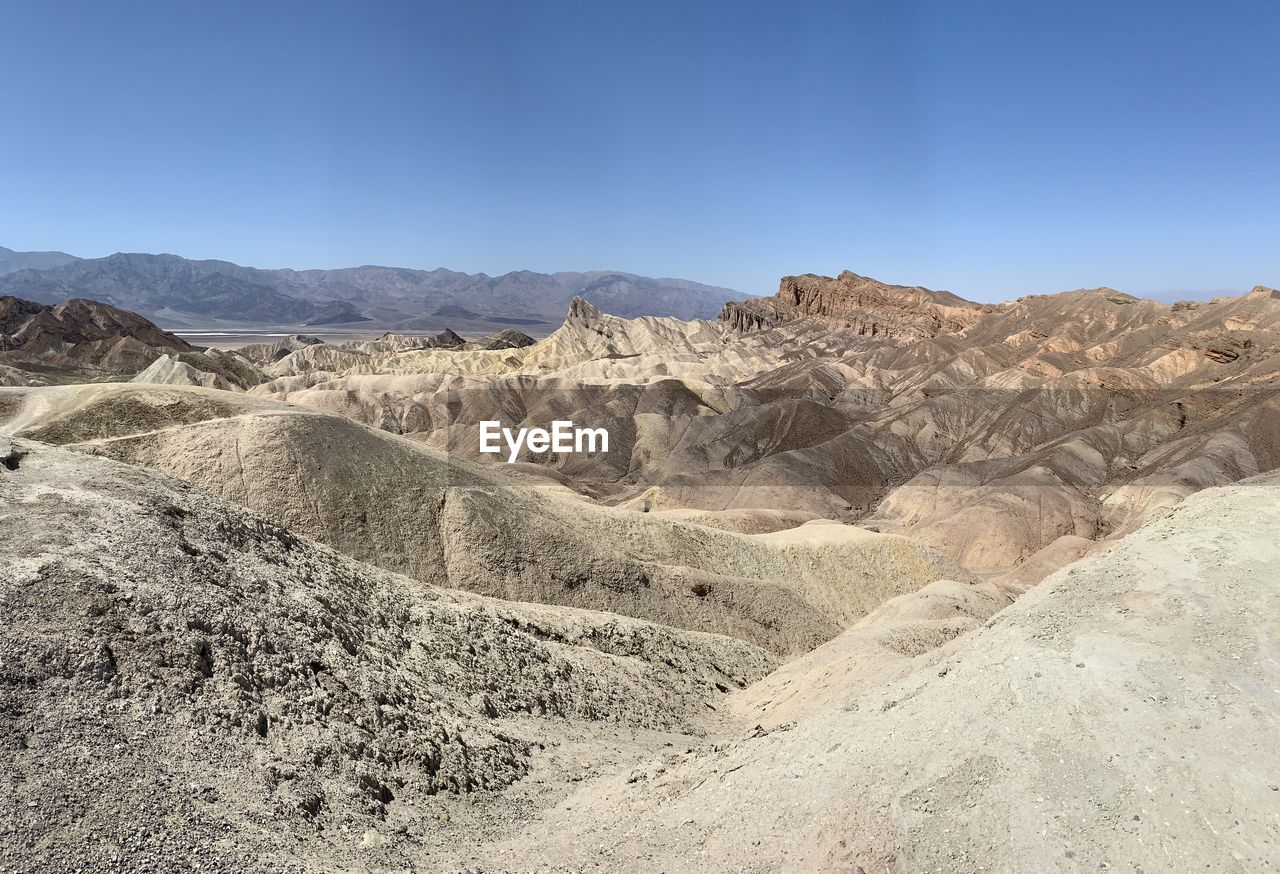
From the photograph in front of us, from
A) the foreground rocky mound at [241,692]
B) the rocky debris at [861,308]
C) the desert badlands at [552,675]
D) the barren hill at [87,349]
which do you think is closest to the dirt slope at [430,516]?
the desert badlands at [552,675]

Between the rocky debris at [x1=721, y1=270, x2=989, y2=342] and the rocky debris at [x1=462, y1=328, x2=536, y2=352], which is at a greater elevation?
the rocky debris at [x1=721, y1=270, x2=989, y2=342]

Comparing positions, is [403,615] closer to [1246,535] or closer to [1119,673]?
[1119,673]

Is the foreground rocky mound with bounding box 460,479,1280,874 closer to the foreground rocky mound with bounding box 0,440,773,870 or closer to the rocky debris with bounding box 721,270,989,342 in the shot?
the foreground rocky mound with bounding box 0,440,773,870

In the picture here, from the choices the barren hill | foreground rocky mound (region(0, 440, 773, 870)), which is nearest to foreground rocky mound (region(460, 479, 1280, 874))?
foreground rocky mound (region(0, 440, 773, 870))

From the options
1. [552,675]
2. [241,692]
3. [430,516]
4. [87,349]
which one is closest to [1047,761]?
[241,692]

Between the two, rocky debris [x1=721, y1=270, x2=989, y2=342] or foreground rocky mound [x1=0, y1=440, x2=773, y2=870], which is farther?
rocky debris [x1=721, y1=270, x2=989, y2=342]

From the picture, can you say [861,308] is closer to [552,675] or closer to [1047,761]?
[552,675]

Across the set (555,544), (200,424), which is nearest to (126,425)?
(200,424)
